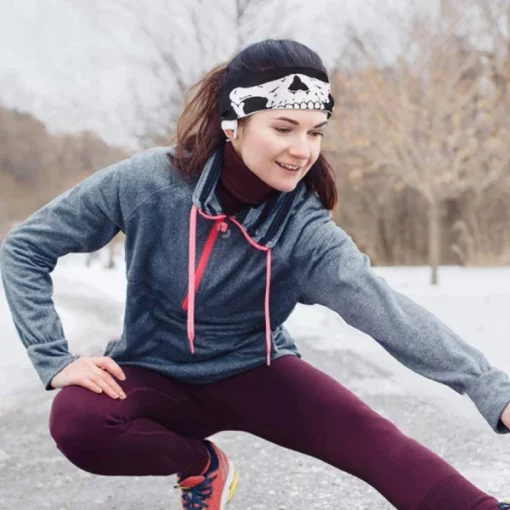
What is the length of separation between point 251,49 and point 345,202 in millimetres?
10242

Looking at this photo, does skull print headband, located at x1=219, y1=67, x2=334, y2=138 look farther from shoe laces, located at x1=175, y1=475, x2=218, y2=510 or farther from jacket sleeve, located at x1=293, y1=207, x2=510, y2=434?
shoe laces, located at x1=175, y1=475, x2=218, y2=510

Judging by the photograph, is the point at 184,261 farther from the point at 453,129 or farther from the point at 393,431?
the point at 453,129

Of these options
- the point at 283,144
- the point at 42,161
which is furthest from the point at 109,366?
the point at 42,161

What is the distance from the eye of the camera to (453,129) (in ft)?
29.3

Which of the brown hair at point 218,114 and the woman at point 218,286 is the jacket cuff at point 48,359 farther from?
the brown hair at point 218,114

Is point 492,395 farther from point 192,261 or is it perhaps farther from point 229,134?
point 229,134

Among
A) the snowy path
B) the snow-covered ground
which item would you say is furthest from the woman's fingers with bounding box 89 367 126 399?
the snow-covered ground

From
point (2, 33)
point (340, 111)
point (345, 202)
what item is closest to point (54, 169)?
point (2, 33)

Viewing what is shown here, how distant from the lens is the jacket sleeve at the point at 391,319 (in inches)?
60.4

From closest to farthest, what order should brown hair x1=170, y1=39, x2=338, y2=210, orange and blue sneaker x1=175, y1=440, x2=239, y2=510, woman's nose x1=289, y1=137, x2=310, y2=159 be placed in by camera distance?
woman's nose x1=289, y1=137, x2=310, y2=159 < brown hair x1=170, y1=39, x2=338, y2=210 < orange and blue sneaker x1=175, y1=440, x2=239, y2=510

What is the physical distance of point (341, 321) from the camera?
19.8 feet

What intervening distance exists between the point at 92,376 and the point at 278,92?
78cm

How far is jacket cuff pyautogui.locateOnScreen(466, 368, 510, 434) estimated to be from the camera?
4.82 ft

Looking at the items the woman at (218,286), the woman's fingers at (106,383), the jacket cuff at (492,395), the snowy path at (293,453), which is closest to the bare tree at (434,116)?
the snowy path at (293,453)
